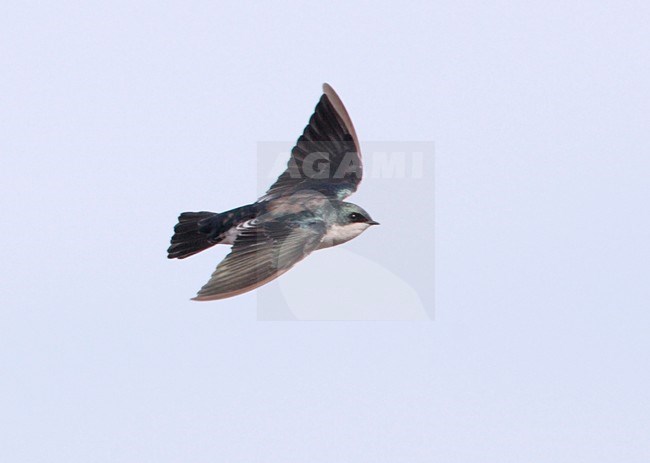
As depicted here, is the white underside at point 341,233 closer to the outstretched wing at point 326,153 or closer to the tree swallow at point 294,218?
the tree swallow at point 294,218

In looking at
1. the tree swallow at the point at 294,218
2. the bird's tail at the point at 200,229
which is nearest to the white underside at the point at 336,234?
the tree swallow at the point at 294,218

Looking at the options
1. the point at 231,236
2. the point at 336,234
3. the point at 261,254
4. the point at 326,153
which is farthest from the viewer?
the point at 326,153

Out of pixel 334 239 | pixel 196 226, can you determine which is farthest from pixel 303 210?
pixel 196 226

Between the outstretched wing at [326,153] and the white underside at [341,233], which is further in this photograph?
the outstretched wing at [326,153]

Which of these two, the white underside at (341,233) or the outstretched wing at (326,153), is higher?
the outstretched wing at (326,153)

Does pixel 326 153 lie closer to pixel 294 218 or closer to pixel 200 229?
pixel 200 229

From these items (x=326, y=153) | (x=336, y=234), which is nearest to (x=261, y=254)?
(x=336, y=234)
